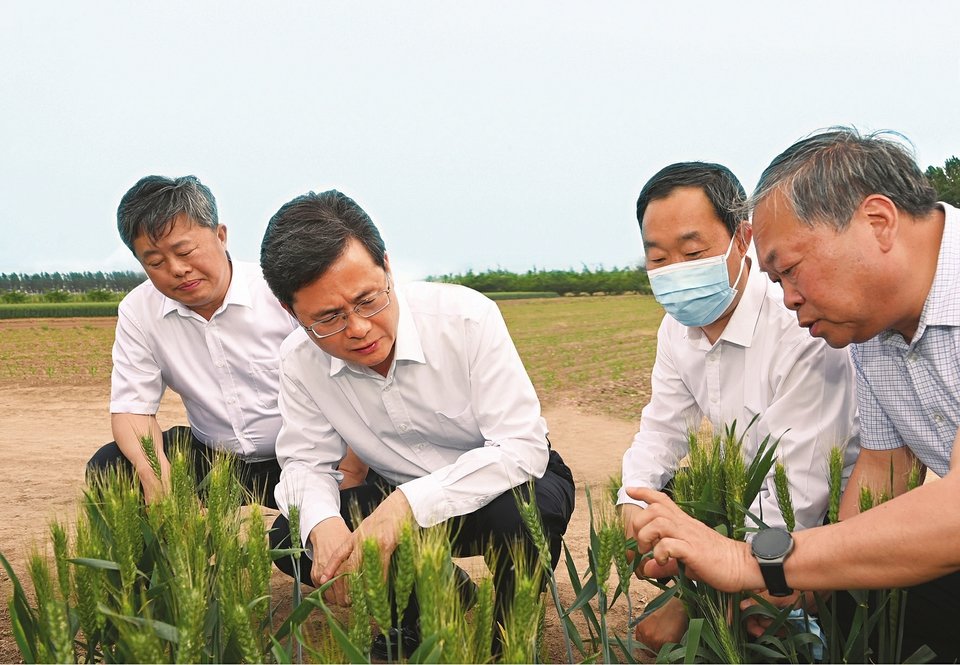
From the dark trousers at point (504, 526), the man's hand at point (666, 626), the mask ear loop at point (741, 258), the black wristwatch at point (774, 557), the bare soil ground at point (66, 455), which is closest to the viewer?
the black wristwatch at point (774, 557)

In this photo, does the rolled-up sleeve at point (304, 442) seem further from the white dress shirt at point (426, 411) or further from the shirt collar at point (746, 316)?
the shirt collar at point (746, 316)

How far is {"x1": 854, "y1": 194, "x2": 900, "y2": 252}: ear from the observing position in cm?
234

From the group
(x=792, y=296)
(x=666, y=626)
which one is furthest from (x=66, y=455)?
(x=792, y=296)

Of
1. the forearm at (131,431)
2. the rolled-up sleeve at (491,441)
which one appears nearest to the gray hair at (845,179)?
the rolled-up sleeve at (491,441)

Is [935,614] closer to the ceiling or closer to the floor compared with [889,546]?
closer to the floor

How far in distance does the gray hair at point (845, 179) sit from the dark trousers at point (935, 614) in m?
1.20

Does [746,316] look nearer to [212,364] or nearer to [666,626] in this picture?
[666,626]

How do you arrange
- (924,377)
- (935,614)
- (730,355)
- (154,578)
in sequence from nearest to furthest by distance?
(154,578), (924,377), (935,614), (730,355)

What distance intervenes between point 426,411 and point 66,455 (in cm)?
817

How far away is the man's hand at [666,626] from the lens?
2.97 meters

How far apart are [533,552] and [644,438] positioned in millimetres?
719

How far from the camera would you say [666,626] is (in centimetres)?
299

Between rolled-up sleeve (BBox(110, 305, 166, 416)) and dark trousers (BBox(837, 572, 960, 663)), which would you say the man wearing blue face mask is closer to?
dark trousers (BBox(837, 572, 960, 663))

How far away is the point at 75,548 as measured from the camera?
2336 mm
